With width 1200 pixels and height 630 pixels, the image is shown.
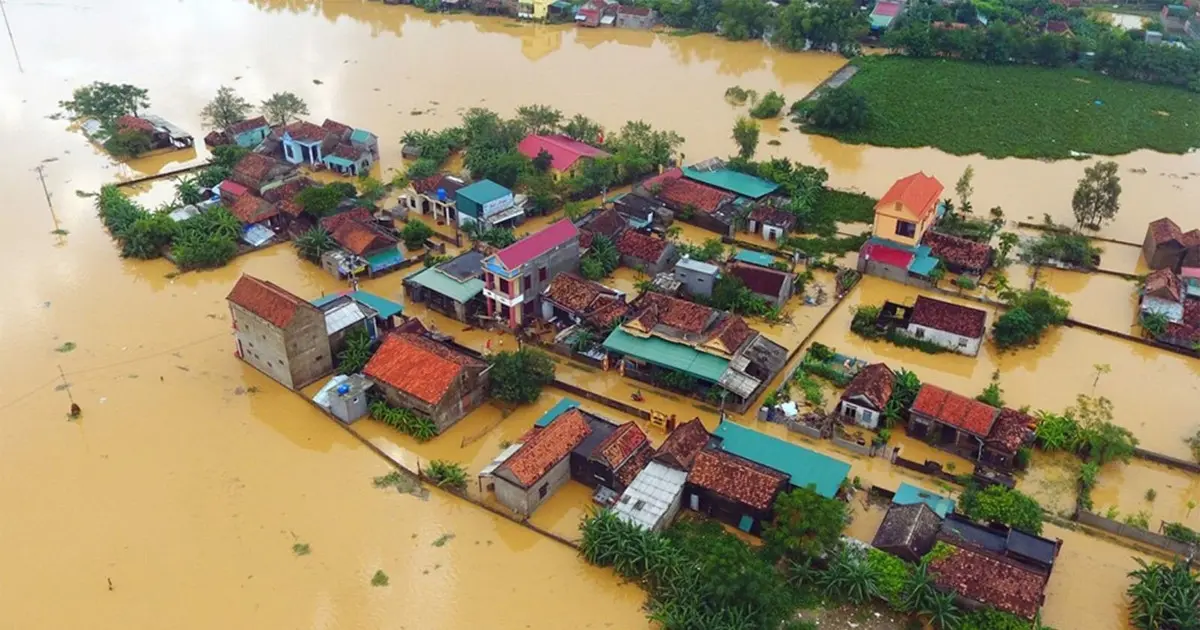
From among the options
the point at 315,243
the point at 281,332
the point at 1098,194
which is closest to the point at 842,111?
the point at 1098,194

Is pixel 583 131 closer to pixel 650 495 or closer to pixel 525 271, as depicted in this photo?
pixel 525 271

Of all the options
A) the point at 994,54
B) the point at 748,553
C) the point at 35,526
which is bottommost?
the point at 35,526

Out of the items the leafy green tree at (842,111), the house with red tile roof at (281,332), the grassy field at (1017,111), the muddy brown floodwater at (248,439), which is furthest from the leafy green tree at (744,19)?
the house with red tile roof at (281,332)

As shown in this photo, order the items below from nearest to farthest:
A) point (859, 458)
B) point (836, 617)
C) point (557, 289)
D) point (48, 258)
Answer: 1. point (836, 617)
2. point (859, 458)
3. point (557, 289)
4. point (48, 258)

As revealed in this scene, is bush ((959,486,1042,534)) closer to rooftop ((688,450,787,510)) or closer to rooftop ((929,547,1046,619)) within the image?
rooftop ((929,547,1046,619))

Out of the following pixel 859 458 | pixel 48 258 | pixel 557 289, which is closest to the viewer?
pixel 859 458

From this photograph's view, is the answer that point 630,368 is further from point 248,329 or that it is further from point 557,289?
point 248,329

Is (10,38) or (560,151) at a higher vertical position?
(560,151)

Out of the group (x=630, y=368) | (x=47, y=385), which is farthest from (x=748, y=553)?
(x=47, y=385)
